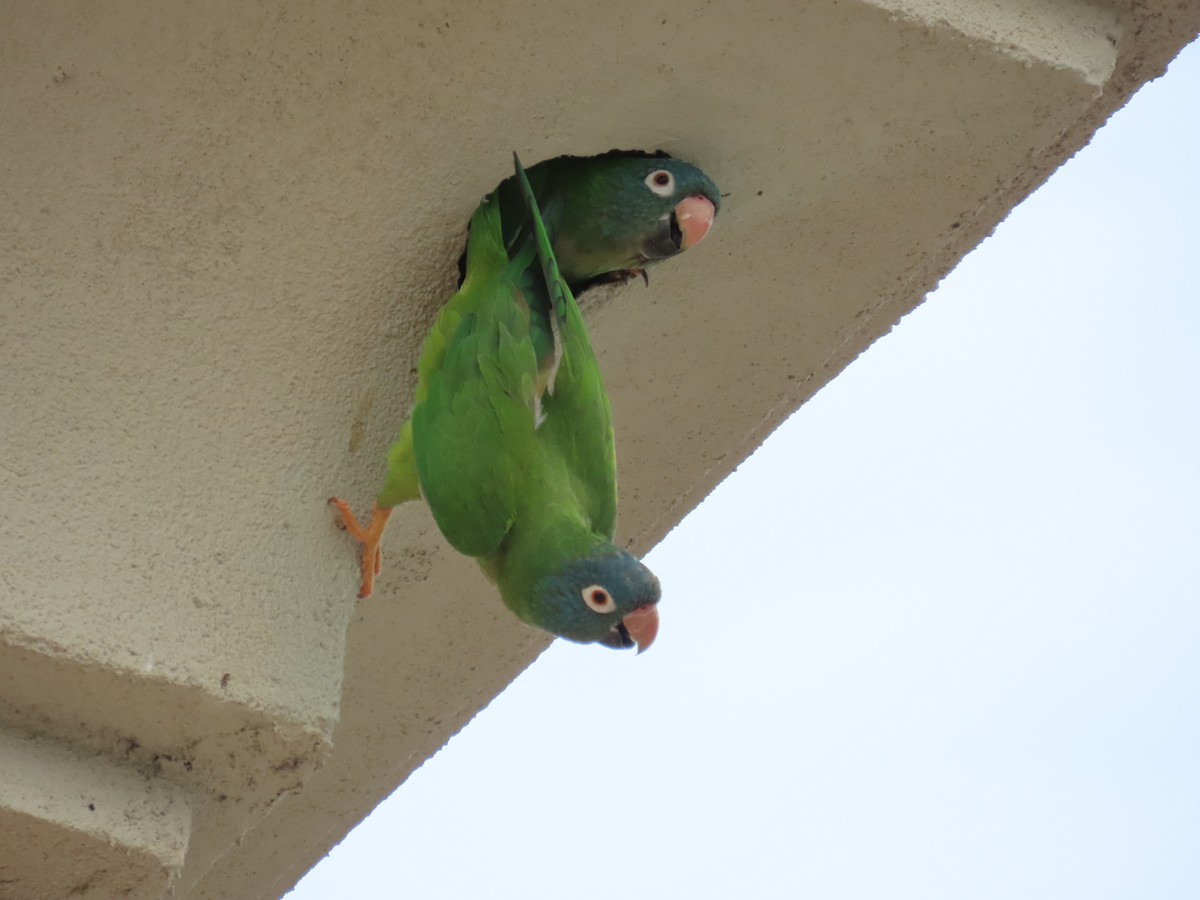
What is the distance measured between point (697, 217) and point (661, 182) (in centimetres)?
13

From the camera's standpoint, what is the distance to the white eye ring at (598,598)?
2.93m

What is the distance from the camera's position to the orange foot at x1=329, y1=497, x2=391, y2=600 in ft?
8.66

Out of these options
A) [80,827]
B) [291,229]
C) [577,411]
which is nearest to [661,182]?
[577,411]

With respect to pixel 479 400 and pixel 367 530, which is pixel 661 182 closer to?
pixel 479 400

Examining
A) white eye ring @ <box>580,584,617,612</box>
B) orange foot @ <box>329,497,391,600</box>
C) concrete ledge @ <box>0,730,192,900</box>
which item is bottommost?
concrete ledge @ <box>0,730,192,900</box>

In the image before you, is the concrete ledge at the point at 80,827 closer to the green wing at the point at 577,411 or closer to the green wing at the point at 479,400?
the green wing at the point at 479,400

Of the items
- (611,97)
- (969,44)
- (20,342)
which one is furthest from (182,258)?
(969,44)

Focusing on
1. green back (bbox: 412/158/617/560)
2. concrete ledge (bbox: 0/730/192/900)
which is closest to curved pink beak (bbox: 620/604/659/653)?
green back (bbox: 412/158/617/560)

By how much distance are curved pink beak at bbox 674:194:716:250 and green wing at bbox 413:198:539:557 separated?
1.19ft

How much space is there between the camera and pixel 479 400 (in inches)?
113

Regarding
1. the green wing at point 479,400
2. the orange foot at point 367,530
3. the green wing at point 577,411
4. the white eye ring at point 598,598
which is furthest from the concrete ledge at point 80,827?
the green wing at point 577,411

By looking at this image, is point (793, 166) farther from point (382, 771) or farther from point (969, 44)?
point (382, 771)

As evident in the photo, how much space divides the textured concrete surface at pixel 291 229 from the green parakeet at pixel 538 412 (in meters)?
0.08

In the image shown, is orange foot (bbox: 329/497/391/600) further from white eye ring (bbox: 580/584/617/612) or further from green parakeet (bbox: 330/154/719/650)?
white eye ring (bbox: 580/584/617/612)
